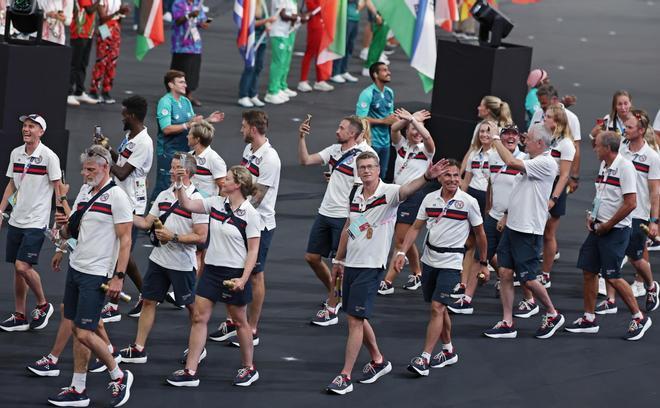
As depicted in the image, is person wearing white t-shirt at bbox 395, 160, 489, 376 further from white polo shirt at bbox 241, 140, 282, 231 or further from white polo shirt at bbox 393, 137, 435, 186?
white polo shirt at bbox 393, 137, 435, 186

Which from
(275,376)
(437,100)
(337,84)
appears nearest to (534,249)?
(275,376)

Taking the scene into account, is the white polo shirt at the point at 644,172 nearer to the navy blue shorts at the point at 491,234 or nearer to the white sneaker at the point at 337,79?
the navy blue shorts at the point at 491,234

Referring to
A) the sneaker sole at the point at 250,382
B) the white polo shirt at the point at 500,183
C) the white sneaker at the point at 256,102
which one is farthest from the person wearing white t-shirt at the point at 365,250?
the white sneaker at the point at 256,102

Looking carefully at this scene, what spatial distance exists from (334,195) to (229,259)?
1.95 meters

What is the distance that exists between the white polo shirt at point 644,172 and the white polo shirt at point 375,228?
3.00 metres

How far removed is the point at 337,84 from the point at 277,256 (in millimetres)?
9181

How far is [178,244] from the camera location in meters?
9.45

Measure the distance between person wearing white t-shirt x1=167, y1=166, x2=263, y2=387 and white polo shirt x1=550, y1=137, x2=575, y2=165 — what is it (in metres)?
3.66

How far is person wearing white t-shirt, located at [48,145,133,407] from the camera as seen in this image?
855cm

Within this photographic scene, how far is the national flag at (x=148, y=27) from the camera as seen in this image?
17.3m

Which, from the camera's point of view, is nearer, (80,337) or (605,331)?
(80,337)

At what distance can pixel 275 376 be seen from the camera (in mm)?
9406

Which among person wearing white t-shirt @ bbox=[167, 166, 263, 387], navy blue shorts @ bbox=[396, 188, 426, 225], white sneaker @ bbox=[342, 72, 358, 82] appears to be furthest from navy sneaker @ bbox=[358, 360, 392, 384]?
white sneaker @ bbox=[342, 72, 358, 82]

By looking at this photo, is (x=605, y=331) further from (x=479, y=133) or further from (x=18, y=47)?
(x=18, y=47)
